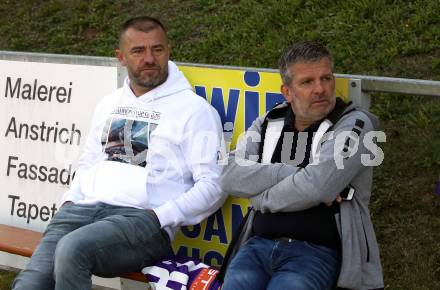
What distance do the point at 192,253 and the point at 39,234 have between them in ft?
3.59

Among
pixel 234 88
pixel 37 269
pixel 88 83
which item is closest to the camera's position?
pixel 37 269

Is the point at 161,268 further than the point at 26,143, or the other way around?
the point at 26,143

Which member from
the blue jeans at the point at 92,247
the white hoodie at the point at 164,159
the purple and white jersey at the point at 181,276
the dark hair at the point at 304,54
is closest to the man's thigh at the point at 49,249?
the blue jeans at the point at 92,247

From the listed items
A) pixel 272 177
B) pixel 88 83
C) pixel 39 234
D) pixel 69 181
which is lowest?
pixel 39 234

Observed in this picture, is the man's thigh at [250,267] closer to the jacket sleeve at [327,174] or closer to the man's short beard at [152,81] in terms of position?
the jacket sleeve at [327,174]

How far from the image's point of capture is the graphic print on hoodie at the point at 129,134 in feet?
14.8

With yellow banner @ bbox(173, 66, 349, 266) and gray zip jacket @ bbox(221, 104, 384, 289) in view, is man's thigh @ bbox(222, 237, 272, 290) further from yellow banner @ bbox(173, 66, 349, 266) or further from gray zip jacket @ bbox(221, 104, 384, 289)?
yellow banner @ bbox(173, 66, 349, 266)

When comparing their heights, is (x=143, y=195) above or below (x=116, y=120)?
below

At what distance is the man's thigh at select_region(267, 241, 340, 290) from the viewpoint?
3.58 m

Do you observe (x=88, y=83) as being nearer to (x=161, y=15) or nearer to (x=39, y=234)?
(x=39, y=234)

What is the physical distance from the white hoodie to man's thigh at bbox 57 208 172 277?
0.28ft

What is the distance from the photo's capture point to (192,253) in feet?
15.9

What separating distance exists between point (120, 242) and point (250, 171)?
0.77 meters

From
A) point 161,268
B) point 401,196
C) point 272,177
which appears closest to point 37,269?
point 161,268
